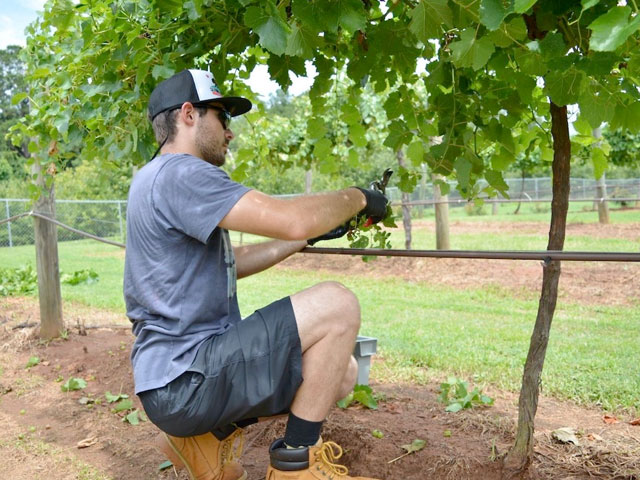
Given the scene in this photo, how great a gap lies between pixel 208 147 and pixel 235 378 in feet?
2.94

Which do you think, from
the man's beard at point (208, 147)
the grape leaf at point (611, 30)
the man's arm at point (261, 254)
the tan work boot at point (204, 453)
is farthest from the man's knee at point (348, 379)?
the grape leaf at point (611, 30)

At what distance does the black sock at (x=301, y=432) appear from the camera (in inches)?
91.3

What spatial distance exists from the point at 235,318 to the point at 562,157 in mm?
1542

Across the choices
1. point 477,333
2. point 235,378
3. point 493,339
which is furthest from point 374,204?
point 477,333

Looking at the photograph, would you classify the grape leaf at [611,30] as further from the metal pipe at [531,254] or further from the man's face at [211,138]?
the man's face at [211,138]

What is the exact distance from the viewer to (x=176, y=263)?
2.28 m

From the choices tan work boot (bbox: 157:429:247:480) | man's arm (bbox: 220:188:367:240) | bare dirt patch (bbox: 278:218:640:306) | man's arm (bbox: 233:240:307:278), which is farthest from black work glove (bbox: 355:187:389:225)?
bare dirt patch (bbox: 278:218:640:306)

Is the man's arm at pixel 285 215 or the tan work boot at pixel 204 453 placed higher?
the man's arm at pixel 285 215

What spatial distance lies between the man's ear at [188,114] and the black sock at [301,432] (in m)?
1.18

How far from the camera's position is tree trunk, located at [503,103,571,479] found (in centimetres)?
278

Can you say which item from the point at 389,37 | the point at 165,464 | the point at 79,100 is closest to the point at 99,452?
the point at 165,464

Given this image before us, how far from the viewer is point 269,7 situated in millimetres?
1989

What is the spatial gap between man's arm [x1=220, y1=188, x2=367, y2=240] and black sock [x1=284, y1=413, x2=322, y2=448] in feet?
2.19

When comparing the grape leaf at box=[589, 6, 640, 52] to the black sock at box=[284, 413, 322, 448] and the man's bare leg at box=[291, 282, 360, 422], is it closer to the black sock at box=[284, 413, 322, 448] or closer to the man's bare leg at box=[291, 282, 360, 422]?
the man's bare leg at box=[291, 282, 360, 422]
